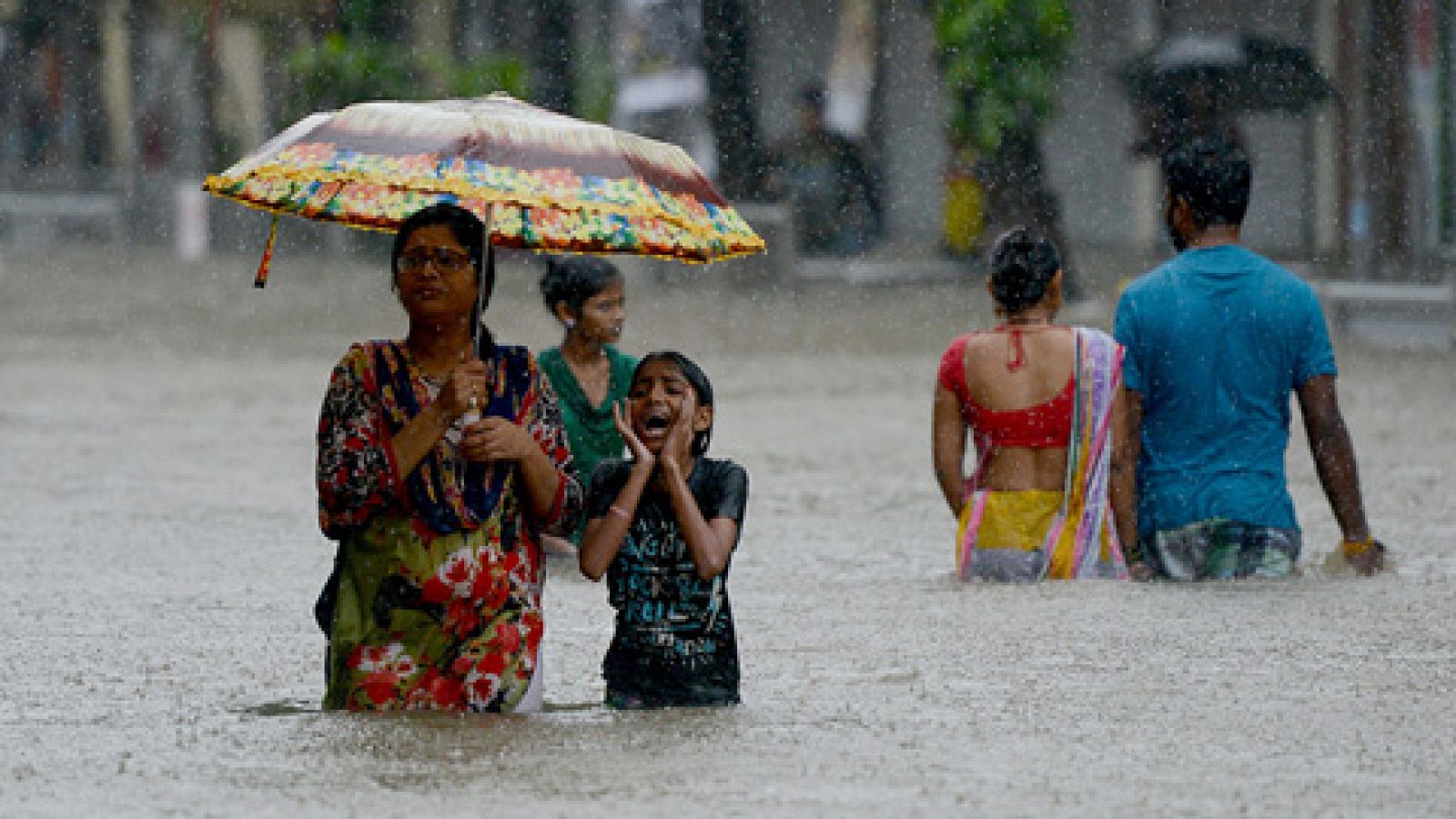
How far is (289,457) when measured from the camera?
545 inches

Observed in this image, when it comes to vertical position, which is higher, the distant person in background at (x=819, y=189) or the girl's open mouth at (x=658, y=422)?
the distant person in background at (x=819, y=189)

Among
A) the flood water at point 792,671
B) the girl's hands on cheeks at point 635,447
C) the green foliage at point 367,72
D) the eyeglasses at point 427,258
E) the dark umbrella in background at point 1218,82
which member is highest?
the green foliage at point 367,72

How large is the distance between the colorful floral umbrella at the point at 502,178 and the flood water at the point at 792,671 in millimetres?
1077

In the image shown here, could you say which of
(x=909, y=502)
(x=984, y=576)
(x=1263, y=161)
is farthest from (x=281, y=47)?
(x=984, y=576)

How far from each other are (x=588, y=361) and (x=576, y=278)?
0.34m

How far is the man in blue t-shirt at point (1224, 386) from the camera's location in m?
8.15

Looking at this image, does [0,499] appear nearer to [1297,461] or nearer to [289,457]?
[289,457]

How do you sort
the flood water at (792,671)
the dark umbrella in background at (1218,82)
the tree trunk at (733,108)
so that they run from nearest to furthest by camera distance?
1. the flood water at (792,671)
2. the dark umbrella in background at (1218,82)
3. the tree trunk at (733,108)

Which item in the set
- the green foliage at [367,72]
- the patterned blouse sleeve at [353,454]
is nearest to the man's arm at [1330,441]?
the patterned blouse sleeve at [353,454]

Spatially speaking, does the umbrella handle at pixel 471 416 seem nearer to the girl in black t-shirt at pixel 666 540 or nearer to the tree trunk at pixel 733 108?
the girl in black t-shirt at pixel 666 540

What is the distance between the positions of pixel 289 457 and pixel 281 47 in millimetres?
20353

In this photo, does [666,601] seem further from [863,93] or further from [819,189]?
[863,93]

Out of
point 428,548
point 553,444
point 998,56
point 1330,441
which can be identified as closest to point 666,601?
point 553,444

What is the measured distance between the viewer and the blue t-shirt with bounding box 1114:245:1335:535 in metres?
8.15
